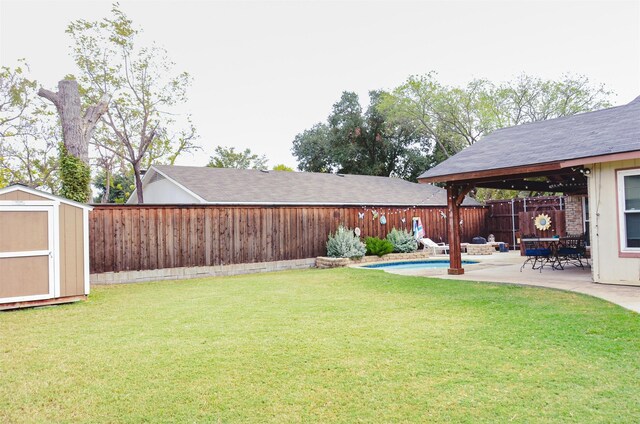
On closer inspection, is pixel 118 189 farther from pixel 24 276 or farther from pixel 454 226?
pixel 454 226

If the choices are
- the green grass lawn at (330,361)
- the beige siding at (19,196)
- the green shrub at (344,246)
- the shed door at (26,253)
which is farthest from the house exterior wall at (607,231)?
the beige siding at (19,196)

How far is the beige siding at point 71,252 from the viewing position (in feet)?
26.3

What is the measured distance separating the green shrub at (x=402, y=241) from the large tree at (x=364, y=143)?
16.8 meters

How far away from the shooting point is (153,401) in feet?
11.3

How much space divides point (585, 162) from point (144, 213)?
9943 mm

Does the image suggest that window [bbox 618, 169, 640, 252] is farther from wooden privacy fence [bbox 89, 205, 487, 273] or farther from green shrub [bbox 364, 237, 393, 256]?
wooden privacy fence [bbox 89, 205, 487, 273]

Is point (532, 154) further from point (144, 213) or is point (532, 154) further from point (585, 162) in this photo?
point (144, 213)

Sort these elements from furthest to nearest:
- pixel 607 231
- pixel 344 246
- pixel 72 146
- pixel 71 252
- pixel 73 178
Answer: pixel 344 246 < pixel 72 146 < pixel 73 178 < pixel 607 231 < pixel 71 252

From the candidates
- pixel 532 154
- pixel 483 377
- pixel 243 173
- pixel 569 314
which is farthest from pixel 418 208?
pixel 483 377

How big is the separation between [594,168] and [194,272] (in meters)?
9.73

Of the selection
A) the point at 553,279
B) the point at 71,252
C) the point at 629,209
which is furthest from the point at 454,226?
the point at 71,252

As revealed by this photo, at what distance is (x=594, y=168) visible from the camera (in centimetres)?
829

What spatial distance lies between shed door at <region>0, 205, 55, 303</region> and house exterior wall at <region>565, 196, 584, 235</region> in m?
16.2

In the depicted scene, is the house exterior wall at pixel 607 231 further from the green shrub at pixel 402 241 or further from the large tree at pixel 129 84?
the large tree at pixel 129 84
